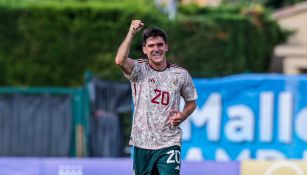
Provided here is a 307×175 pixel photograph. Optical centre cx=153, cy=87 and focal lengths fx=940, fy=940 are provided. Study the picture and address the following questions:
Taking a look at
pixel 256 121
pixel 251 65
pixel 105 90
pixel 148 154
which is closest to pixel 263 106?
pixel 256 121

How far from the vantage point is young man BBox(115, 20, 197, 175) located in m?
7.77

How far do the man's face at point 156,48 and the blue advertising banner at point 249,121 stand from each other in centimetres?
599

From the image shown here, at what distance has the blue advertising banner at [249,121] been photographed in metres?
13.5

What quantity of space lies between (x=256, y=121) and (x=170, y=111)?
19.6 feet

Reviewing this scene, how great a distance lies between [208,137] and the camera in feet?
45.1

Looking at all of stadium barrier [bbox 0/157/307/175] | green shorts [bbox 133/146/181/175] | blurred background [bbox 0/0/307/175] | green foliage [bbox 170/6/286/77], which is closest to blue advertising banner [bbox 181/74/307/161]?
blurred background [bbox 0/0/307/175]

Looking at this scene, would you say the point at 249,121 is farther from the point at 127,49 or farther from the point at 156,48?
the point at 127,49

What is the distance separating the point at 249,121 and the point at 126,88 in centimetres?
307

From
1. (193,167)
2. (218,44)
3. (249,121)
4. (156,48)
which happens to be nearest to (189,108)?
(156,48)

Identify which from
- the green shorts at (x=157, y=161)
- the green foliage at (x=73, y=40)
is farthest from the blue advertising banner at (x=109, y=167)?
the green foliage at (x=73, y=40)

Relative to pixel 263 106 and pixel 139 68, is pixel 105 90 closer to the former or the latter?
pixel 263 106

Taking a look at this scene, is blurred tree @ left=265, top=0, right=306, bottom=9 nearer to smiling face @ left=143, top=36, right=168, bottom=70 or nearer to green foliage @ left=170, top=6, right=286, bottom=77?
green foliage @ left=170, top=6, right=286, bottom=77

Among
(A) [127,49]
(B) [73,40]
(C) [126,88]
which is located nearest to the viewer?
(A) [127,49]

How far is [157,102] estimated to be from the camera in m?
7.82
